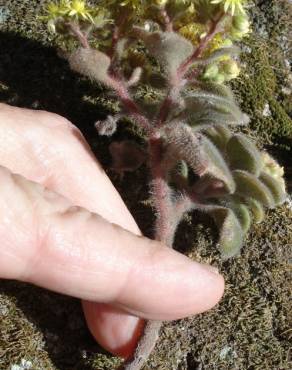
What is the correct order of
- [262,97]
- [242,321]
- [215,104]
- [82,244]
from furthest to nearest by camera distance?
[262,97] < [242,321] < [215,104] < [82,244]

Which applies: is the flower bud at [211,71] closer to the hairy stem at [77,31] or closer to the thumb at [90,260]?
the hairy stem at [77,31]

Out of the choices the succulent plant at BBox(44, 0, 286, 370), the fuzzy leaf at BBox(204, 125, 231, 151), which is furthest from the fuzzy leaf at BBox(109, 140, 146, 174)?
the fuzzy leaf at BBox(204, 125, 231, 151)

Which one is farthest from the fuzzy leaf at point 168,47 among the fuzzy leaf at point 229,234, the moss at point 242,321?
the moss at point 242,321

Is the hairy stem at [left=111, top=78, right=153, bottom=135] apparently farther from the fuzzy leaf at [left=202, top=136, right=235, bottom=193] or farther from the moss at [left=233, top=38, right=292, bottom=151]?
the moss at [left=233, top=38, right=292, bottom=151]

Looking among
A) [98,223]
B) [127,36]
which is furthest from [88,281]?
[127,36]

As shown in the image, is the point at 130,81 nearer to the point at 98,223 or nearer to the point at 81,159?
the point at 81,159

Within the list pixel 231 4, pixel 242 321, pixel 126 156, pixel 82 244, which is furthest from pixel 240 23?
pixel 242 321

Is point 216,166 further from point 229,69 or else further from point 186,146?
point 229,69
